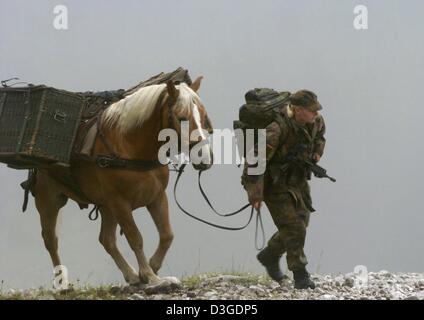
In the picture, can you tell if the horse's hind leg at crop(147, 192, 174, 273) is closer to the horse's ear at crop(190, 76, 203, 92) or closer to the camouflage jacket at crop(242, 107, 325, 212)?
the camouflage jacket at crop(242, 107, 325, 212)

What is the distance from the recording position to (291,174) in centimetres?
1018

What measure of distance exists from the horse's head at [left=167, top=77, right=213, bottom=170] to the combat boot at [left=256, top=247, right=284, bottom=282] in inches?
79.8

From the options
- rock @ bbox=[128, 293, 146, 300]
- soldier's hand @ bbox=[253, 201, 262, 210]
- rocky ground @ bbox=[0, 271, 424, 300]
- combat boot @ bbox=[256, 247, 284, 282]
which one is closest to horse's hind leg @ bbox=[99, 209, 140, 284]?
rocky ground @ bbox=[0, 271, 424, 300]

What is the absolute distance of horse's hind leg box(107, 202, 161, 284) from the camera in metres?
10.0

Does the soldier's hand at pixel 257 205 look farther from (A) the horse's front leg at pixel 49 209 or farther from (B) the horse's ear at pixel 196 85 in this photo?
(A) the horse's front leg at pixel 49 209

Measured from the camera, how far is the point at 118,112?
10219 millimetres

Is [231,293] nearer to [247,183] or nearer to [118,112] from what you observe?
[247,183]

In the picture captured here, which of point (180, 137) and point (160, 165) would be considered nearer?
point (180, 137)

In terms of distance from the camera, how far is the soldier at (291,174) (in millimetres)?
9945
